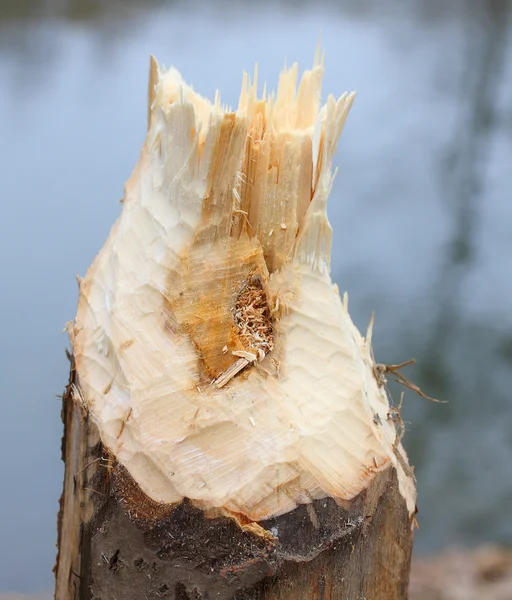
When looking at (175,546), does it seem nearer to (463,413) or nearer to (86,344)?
(86,344)

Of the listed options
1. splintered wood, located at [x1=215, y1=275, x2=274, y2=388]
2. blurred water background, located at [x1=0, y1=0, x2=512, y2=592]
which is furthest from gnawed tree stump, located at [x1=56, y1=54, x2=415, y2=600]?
blurred water background, located at [x1=0, y1=0, x2=512, y2=592]

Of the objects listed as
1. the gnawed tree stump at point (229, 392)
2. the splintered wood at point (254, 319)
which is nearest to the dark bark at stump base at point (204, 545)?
the gnawed tree stump at point (229, 392)

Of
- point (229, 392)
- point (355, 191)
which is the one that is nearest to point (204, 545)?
point (229, 392)

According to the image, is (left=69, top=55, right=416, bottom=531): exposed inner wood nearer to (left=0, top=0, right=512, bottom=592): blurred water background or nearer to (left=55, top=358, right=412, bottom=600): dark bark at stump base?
(left=55, top=358, right=412, bottom=600): dark bark at stump base

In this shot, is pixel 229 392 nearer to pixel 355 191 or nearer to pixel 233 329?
pixel 233 329

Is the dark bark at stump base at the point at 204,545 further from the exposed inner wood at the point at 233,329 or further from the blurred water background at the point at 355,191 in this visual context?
the blurred water background at the point at 355,191

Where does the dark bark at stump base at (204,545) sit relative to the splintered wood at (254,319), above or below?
below

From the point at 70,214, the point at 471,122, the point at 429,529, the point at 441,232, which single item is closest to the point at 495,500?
the point at 429,529
